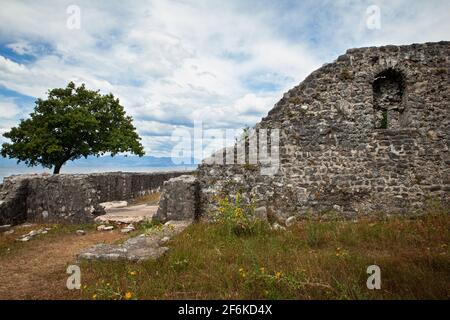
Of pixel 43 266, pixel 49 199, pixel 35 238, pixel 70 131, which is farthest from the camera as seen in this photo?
pixel 70 131

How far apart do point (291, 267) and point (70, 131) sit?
72.2ft

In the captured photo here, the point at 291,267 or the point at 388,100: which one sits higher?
the point at 388,100

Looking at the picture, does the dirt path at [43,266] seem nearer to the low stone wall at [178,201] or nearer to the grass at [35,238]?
the grass at [35,238]

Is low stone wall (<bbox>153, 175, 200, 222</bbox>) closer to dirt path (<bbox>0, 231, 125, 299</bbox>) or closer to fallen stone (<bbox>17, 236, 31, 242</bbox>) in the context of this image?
dirt path (<bbox>0, 231, 125, 299</bbox>)

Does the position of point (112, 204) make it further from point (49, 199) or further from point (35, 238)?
point (35, 238)

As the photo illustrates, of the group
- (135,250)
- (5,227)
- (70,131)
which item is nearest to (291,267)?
(135,250)

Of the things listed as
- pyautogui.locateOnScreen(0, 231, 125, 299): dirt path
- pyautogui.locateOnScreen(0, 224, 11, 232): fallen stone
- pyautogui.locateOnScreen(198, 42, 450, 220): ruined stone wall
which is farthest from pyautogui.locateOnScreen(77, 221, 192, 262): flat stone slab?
pyautogui.locateOnScreen(0, 224, 11, 232): fallen stone

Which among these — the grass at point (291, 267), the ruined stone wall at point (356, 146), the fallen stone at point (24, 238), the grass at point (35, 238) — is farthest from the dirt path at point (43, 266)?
the ruined stone wall at point (356, 146)

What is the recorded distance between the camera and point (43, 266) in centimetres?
605

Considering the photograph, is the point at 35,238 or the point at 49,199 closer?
the point at 35,238

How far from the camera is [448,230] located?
6.31 meters

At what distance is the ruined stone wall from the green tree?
17444 mm
